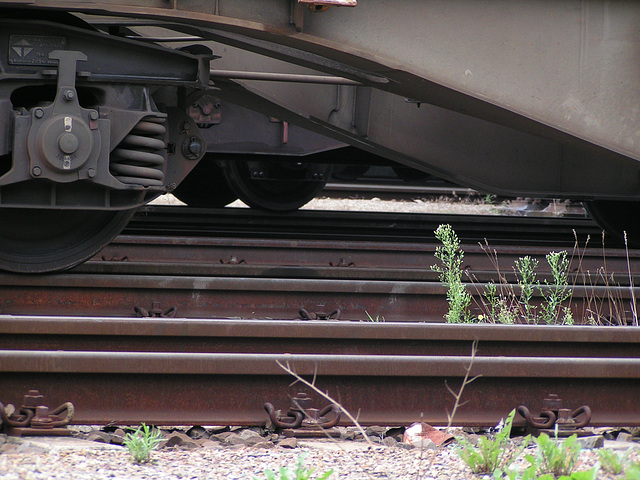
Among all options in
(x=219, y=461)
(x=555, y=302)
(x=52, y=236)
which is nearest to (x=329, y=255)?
(x=555, y=302)

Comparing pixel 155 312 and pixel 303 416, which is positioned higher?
pixel 155 312

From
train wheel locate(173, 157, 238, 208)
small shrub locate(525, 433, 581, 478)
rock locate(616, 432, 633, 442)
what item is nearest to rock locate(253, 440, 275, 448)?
small shrub locate(525, 433, 581, 478)

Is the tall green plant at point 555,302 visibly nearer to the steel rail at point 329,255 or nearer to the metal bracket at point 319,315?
the steel rail at point 329,255

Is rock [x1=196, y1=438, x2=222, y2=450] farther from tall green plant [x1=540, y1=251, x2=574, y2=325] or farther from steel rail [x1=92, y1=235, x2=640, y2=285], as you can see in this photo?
steel rail [x1=92, y1=235, x2=640, y2=285]

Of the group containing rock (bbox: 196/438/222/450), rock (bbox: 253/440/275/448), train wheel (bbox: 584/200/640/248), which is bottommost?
rock (bbox: 196/438/222/450)

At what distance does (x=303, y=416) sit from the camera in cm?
275

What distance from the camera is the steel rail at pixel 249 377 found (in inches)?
108

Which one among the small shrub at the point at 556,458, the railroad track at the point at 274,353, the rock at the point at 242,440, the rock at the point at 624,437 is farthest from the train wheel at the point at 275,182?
the small shrub at the point at 556,458

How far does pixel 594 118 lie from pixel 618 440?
6.34ft

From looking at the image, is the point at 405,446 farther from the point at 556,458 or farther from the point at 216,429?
the point at 216,429

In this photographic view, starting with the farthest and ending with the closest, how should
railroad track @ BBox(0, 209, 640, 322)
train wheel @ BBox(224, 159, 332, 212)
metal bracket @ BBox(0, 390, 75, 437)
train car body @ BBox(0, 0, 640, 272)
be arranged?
train wheel @ BBox(224, 159, 332, 212), railroad track @ BBox(0, 209, 640, 322), train car body @ BBox(0, 0, 640, 272), metal bracket @ BBox(0, 390, 75, 437)

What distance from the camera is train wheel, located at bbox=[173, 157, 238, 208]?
8555 millimetres

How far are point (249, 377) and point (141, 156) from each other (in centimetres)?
172

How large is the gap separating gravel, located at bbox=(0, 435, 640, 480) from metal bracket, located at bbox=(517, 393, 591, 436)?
0.17 m
